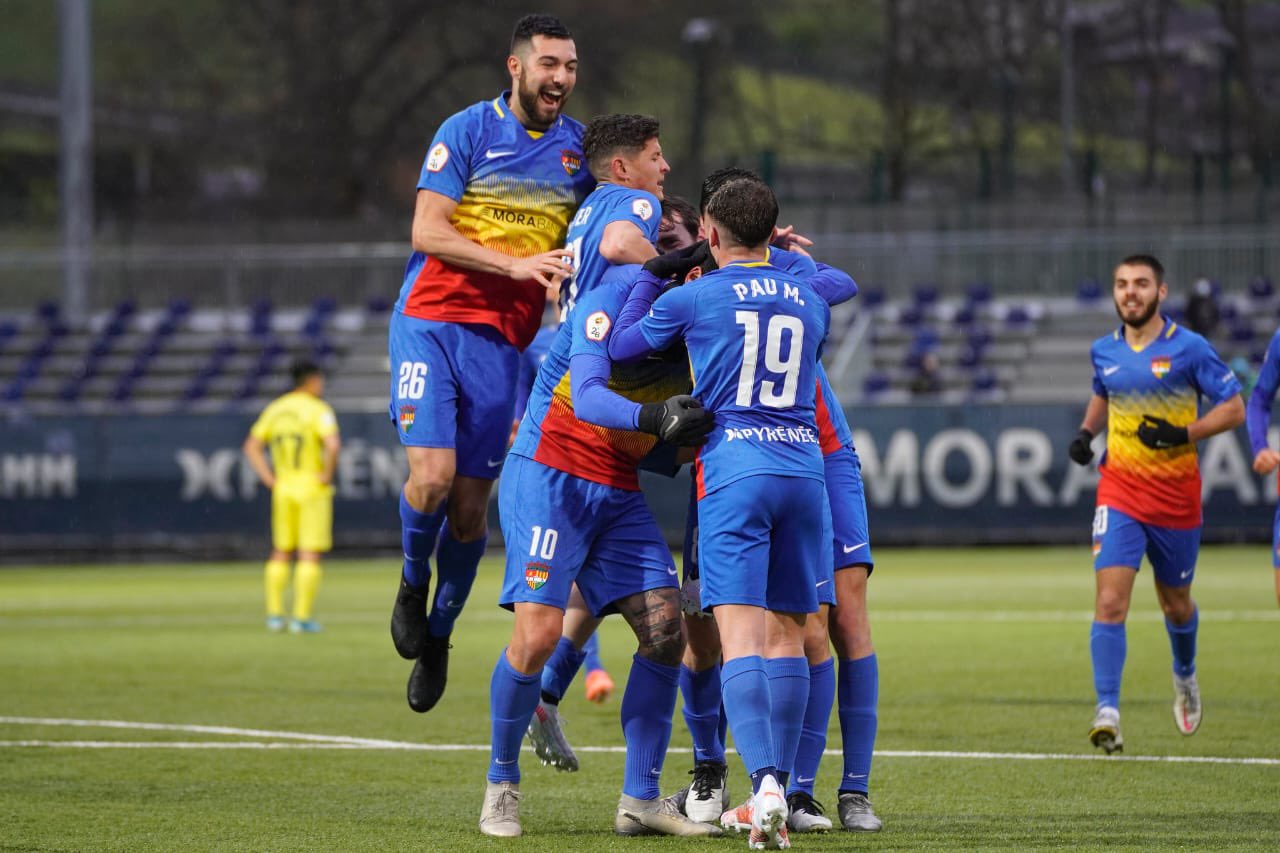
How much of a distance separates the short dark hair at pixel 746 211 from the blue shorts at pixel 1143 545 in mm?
3909

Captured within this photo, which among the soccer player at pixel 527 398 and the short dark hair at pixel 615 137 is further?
the soccer player at pixel 527 398

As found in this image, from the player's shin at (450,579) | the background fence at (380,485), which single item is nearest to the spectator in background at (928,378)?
the background fence at (380,485)

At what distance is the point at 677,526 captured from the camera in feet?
79.1

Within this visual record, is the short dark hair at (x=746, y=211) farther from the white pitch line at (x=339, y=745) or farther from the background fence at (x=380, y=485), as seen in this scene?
the background fence at (x=380, y=485)

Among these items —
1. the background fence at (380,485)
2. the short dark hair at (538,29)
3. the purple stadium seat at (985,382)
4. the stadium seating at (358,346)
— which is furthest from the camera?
the stadium seating at (358,346)

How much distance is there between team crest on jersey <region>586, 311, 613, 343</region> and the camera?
6.62 m

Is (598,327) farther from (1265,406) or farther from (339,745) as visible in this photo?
(1265,406)

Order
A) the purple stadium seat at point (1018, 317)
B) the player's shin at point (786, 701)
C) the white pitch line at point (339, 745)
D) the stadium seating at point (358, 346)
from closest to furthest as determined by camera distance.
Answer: the player's shin at point (786, 701)
the white pitch line at point (339, 745)
the stadium seating at point (358, 346)
the purple stadium seat at point (1018, 317)

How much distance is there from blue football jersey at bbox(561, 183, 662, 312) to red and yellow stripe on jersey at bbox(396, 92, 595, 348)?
2.79 ft

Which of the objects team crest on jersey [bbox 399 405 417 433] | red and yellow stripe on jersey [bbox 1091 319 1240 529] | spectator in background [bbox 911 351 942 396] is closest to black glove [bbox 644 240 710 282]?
team crest on jersey [bbox 399 405 417 433]

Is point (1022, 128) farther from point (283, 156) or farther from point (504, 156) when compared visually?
point (504, 156)

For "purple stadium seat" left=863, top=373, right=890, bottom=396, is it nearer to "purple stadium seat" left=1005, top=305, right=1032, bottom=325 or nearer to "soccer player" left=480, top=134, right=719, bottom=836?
"purple stadium seat" left=1005, top=305, right=1032, bottom=325

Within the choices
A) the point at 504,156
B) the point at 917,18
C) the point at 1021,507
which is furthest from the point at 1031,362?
the point at 504,156

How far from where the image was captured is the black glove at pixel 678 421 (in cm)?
620
